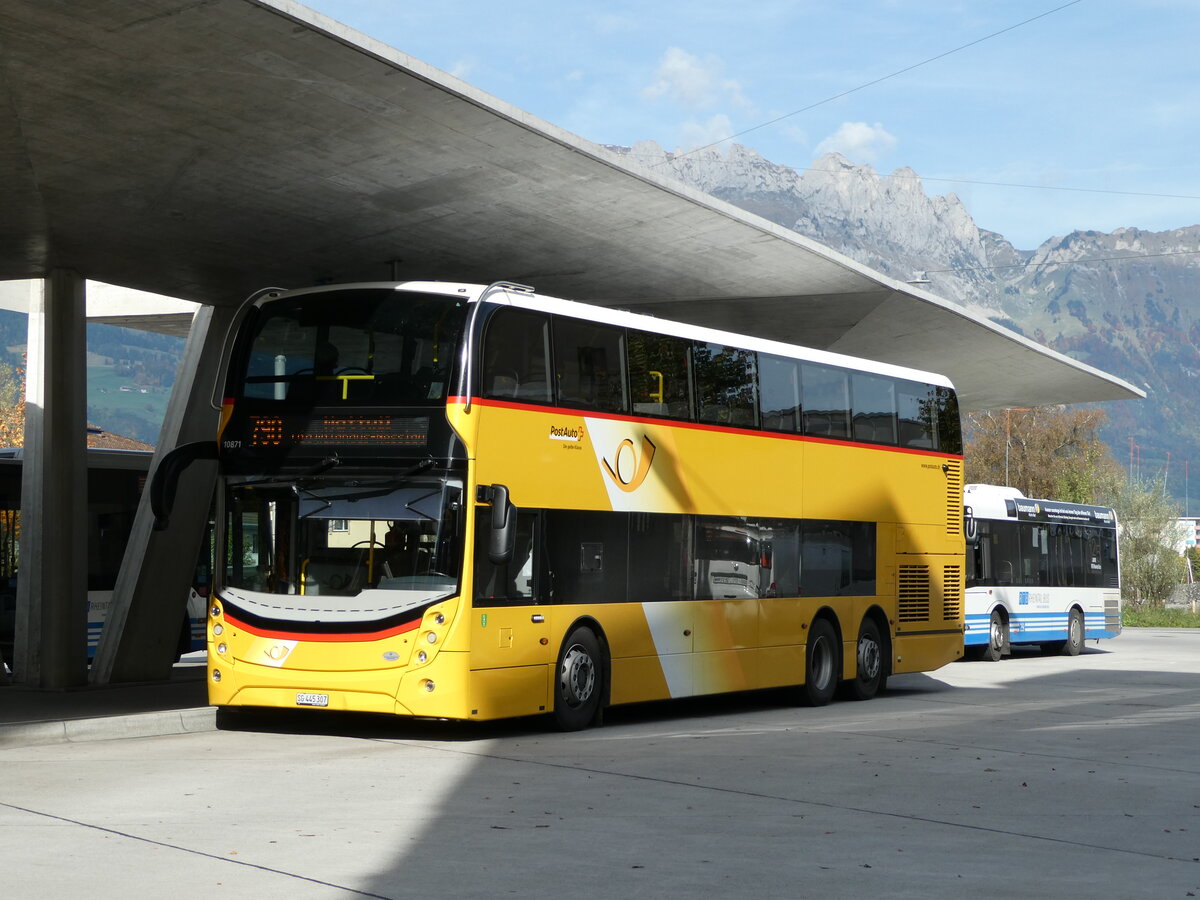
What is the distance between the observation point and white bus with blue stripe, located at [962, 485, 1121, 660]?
29.8 meters

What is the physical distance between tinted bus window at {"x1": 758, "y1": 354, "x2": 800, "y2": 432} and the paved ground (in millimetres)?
3456

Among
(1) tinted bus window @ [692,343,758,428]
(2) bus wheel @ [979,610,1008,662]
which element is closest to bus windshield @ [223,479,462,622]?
(1) tinted bus window @ [692,343,758,428]

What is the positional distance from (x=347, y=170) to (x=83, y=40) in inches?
153

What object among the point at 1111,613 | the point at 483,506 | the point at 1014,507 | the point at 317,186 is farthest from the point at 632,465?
the point at 1111,613

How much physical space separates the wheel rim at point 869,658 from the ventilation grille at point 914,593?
0.62m

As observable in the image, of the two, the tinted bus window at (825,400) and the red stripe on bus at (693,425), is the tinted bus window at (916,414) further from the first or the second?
the tinted bus window at (825,400)

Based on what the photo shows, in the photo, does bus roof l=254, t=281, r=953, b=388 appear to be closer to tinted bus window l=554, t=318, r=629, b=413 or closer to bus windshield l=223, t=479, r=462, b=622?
tinted bus window l=554, t=318, r=629, b=413

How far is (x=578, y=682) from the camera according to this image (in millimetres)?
14859

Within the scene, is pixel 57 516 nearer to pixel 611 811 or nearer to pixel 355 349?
pixel 355 349

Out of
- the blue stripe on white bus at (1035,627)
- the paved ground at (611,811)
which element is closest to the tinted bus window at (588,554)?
the paved ground at (611,811)

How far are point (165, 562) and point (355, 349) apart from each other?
7080mm

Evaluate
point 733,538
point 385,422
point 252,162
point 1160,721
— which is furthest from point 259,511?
point 1160,721

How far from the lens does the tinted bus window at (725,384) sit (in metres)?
16.5

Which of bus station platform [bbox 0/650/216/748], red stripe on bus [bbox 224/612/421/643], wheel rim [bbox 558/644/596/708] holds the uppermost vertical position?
red stripe on bus [bbox 224/612/421/643]
